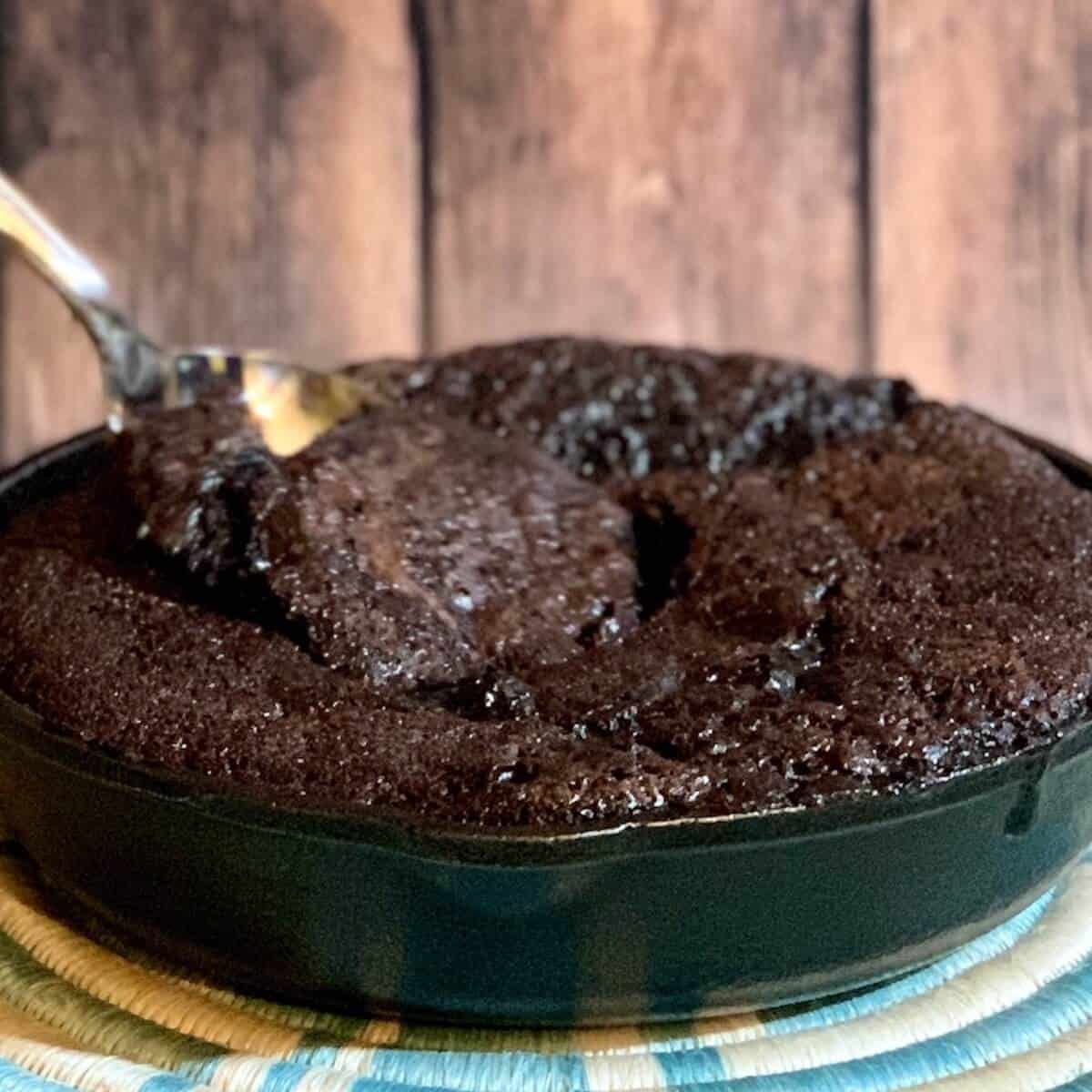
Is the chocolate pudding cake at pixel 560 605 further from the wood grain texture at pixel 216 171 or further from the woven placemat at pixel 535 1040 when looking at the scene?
the wood grain texture at pixel 216 171

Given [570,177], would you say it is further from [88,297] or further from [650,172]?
[88,297]

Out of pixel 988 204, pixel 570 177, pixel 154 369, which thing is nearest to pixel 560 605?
pixel 154 369

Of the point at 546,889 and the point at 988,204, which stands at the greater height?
the point at 988,204

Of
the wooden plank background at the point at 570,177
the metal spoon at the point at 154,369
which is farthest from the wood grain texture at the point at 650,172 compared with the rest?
the metal spoon at the point at 154,369

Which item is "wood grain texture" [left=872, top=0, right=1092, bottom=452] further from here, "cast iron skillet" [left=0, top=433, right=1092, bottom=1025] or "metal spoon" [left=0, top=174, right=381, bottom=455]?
"cast iron skillet" [left=0, top=433, right=1092, bottom=1025]

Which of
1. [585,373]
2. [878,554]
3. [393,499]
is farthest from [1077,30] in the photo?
[393,499]

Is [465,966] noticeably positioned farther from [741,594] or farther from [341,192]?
[341,192]

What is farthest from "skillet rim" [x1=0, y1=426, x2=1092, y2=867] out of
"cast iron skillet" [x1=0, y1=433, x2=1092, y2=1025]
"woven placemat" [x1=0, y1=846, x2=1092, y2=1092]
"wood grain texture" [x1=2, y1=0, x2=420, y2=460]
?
"wood grain texture" [x1=2, y1=0, x2=420, y2=460]
